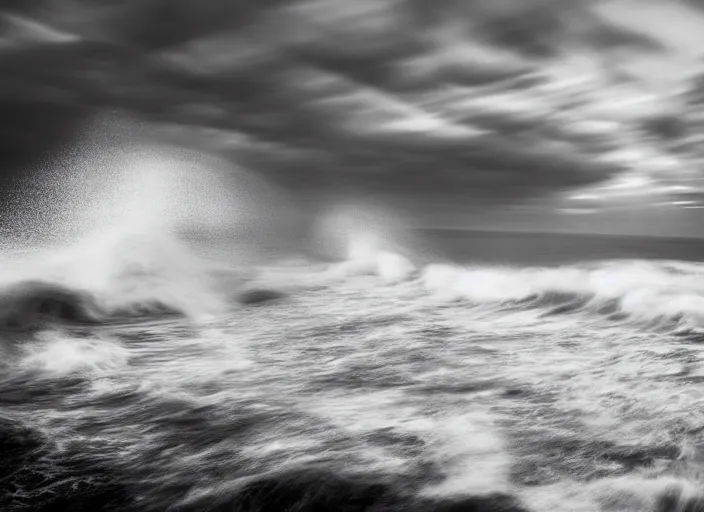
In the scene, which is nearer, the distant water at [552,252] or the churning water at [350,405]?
the churning water at [350,405]

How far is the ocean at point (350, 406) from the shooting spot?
397 cm

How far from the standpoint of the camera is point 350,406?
233 inches

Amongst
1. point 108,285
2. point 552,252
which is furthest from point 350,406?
point 552,252

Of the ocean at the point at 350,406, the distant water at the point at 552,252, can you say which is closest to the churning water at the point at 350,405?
the ocean at the point at 350,406

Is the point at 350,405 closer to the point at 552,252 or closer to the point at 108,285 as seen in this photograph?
the point at 108,285

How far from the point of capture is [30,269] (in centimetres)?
1656

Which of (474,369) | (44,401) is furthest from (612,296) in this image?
(44,401)

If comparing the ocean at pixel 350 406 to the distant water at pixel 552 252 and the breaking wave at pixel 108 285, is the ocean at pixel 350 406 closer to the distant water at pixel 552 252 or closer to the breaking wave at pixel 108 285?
the breaking wave at pixel 108 285

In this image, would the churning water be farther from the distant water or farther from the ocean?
the distant water

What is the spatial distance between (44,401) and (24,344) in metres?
3.65

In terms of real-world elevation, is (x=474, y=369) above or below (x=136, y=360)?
below

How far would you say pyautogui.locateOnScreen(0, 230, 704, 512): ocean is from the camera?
3.97 metres

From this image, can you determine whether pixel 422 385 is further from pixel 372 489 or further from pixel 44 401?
pixel 44 401

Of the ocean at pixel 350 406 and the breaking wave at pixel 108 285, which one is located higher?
the breaking wave at pixel 108 285
